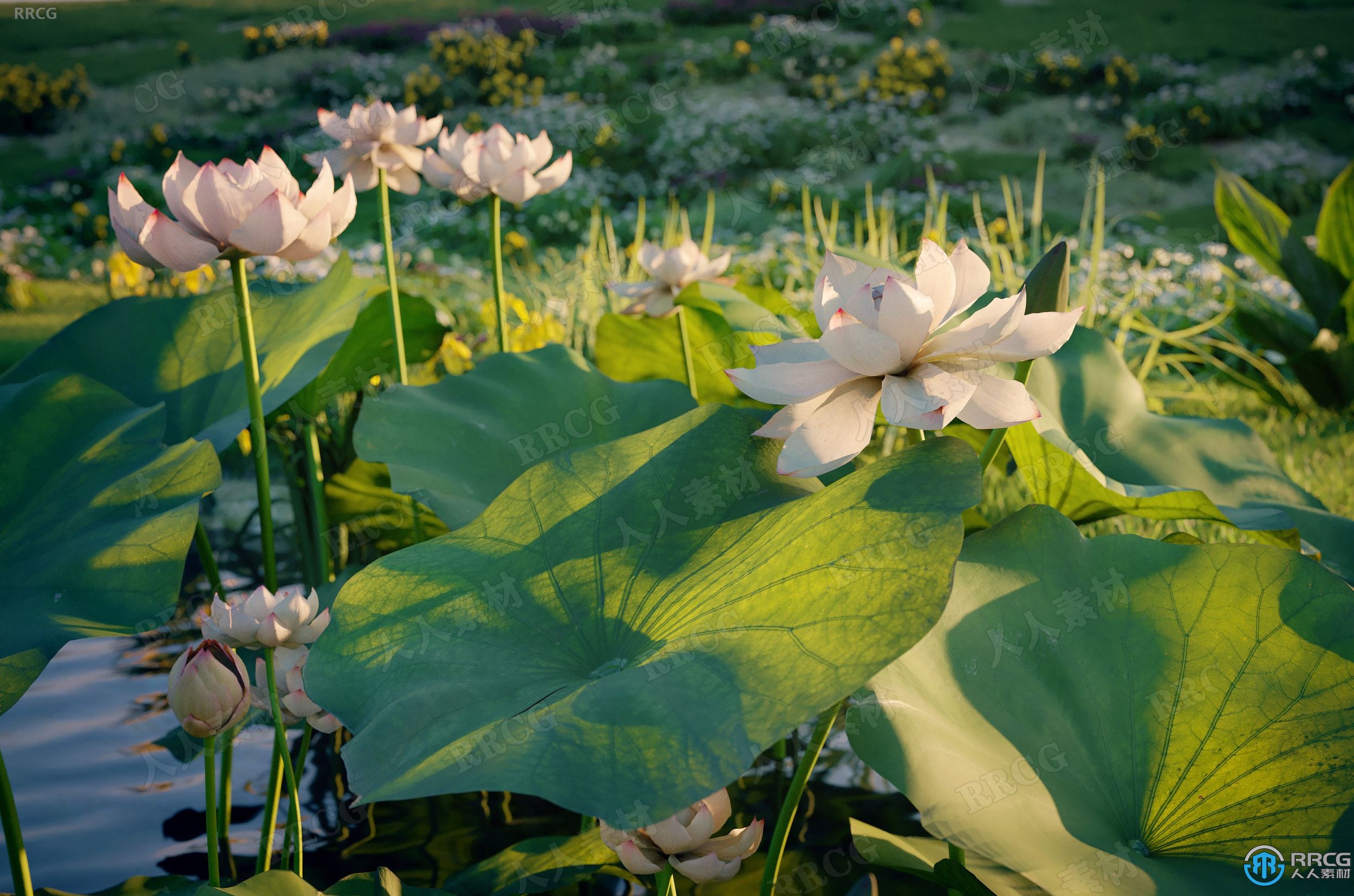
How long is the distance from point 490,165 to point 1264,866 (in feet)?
3.67

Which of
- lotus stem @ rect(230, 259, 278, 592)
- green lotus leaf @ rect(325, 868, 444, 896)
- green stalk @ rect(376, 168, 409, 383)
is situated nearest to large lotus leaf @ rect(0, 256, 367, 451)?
green stalk @ rect(376, 168, 409, 383)

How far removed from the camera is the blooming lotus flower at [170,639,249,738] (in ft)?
2.30

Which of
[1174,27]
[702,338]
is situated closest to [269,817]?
[702,338]

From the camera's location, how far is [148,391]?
1.28 m

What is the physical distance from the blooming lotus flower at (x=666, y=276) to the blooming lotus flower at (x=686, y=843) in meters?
0.83

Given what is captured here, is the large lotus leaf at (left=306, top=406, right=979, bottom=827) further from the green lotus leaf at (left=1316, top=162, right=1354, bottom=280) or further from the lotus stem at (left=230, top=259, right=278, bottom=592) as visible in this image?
the green lotus leaf at (left=1316, top=162, right=1354, bottom=280)

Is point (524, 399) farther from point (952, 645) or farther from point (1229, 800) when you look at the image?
Result: point (1229, 800)

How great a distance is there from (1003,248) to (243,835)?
8.55ft

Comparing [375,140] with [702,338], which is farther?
[702,338]

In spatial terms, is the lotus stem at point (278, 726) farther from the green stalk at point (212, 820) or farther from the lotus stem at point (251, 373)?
the lotus stem at point (251, 373)

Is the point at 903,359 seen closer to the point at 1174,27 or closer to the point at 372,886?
the point at 372,886

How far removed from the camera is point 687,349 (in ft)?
4.80

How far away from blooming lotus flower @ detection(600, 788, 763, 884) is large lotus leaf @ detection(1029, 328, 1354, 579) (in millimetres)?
658

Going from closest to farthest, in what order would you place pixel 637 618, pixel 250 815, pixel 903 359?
pixel 903 359 → pixel 637 618 → pixel 250 815
